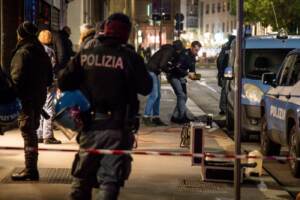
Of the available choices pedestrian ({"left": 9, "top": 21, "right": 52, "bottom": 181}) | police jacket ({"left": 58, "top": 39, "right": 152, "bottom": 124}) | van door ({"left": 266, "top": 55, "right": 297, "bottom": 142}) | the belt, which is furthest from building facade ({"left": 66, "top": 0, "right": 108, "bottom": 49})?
the belt

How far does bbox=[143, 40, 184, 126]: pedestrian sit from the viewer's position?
617 inches

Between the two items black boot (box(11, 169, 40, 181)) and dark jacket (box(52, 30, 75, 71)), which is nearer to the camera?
black boot (box(11, 169, 40, 181))

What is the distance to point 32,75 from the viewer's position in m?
8.79

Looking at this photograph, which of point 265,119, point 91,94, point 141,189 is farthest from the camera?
point 265,119

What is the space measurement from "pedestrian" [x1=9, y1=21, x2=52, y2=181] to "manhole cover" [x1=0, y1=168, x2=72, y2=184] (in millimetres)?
130

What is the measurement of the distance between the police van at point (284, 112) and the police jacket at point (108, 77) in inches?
163

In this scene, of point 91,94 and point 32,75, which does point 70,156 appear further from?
point 91,94

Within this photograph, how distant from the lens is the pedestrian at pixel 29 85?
870 centimetres

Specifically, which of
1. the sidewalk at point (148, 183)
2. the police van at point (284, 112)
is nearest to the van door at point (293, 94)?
the police van at point (284, 112)

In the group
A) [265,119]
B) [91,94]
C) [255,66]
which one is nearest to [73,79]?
[91,94]

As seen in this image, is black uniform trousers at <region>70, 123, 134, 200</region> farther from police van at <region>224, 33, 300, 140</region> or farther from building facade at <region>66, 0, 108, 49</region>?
building facade at <region>66, 0, 108, 49</region>

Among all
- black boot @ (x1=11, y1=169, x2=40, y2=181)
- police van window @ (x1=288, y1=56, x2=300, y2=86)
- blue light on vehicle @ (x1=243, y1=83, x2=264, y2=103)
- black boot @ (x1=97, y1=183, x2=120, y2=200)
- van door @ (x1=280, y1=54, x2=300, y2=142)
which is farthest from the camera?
blue light on vehicle @ (x1=243, y1=83, x2=264, y2=103)

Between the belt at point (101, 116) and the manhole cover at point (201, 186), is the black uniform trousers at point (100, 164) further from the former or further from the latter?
the manhole cover at point (201, 186)

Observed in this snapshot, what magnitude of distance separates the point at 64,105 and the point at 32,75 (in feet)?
8.24
